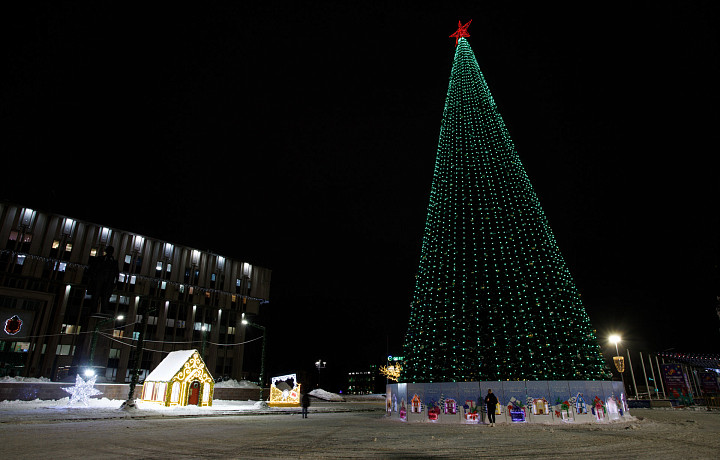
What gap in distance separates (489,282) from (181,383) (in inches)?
713

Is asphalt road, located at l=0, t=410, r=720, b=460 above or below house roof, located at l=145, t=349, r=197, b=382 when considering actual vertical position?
below

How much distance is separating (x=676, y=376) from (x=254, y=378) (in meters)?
58.8

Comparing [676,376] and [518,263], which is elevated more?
[518,263]

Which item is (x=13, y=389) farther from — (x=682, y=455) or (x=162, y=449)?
(x=682, y=455)

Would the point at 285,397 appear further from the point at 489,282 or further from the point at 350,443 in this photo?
the point at 350,443

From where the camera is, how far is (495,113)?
18.0 m

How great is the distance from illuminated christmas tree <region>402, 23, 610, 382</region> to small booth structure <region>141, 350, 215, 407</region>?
45.1ft

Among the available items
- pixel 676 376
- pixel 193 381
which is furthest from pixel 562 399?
pixel 676 376

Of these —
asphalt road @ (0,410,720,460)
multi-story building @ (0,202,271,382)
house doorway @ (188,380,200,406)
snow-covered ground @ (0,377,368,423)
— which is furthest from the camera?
multi-story building @ (0,202,271,382)

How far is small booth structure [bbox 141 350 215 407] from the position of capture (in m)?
23.2

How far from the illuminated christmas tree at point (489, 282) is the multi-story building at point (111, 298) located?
36.1 meters

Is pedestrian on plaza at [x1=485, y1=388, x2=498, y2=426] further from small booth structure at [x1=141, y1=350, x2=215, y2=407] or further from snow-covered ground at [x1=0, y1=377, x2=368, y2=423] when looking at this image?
small booth structure at [x1=141, y1=350, x2=215, y2=407]

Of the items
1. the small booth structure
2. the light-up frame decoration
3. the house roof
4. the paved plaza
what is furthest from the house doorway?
the paved plaza

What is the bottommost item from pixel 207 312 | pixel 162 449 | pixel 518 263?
pixel 162 449
